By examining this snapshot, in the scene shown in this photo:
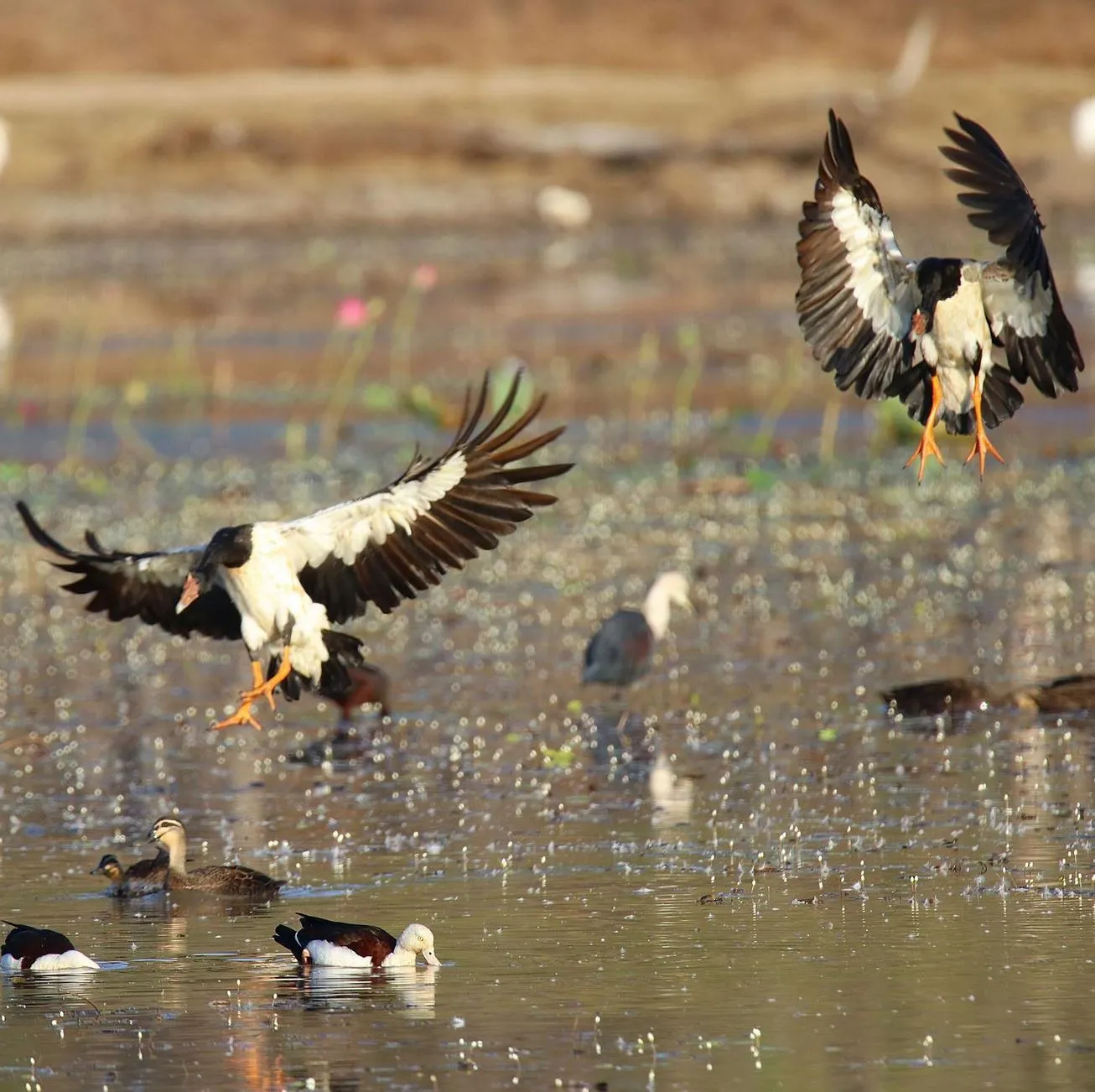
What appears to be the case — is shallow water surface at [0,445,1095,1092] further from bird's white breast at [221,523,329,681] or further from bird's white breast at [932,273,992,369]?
bird's white breast at [932,273,992,369]

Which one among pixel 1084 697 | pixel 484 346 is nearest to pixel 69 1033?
pixel 1084 697

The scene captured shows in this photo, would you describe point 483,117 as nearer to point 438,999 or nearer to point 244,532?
point 244,532

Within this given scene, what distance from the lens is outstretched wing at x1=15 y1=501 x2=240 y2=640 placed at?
9688 mm

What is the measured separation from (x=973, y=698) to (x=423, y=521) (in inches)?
106

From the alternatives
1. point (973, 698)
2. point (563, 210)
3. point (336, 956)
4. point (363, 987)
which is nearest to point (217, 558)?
point (336, 956)

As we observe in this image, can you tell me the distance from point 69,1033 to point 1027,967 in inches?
101

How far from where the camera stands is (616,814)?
9.28 metres

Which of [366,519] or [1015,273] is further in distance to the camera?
[366,519]

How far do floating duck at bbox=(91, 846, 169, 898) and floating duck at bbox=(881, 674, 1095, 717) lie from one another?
3.47 metres

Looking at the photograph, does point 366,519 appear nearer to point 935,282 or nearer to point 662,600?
point 935,282

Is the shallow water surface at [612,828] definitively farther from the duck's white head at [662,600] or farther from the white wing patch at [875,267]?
the white wing patch at [875,267]

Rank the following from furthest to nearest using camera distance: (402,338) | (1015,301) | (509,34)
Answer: (509,34), (402,338), (1015,301)

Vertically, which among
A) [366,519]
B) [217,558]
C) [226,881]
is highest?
[366,519]

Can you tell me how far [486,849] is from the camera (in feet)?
29.0
